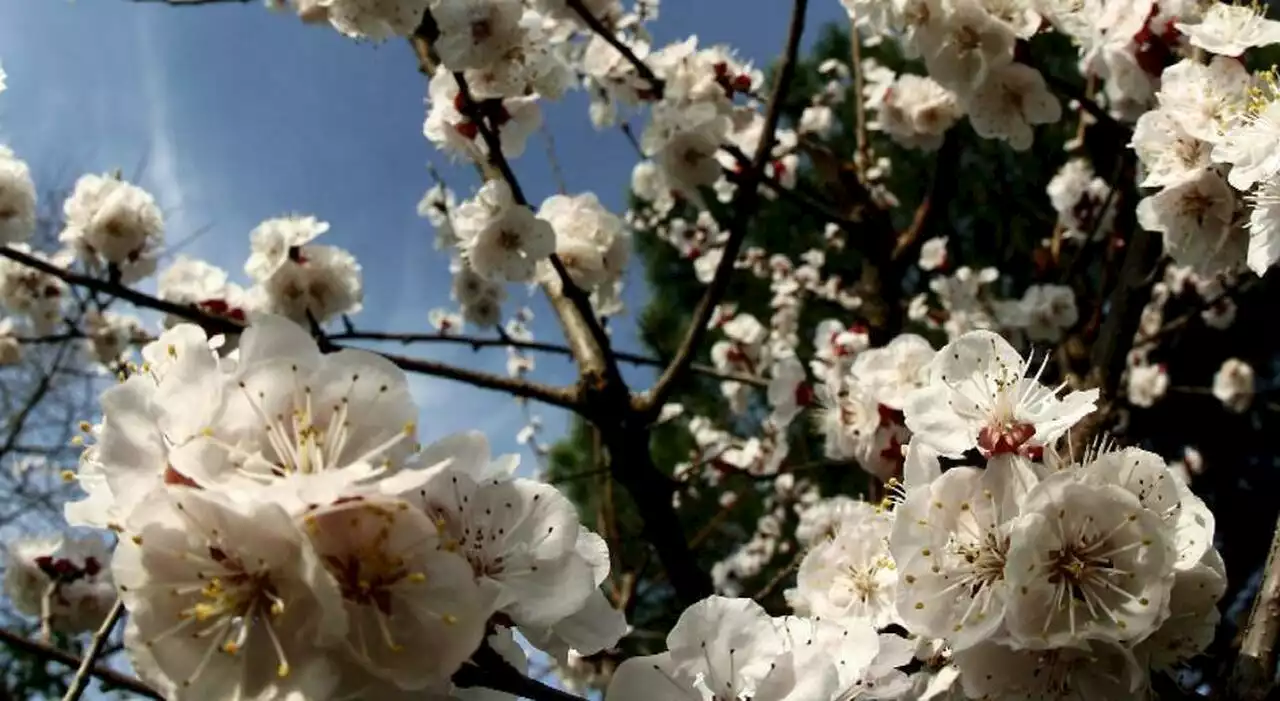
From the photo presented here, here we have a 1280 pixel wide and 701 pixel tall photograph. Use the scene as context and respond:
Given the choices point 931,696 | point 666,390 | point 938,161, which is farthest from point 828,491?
point 931,696

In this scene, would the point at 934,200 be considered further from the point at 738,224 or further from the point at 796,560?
the point at 796,560

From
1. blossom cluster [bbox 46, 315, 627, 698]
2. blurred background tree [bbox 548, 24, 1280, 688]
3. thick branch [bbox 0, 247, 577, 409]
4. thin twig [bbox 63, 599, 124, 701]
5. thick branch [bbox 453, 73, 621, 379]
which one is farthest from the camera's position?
blurred background tree [bbox 548, 24, 1280, 688]

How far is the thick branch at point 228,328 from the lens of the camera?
1795 millimetres

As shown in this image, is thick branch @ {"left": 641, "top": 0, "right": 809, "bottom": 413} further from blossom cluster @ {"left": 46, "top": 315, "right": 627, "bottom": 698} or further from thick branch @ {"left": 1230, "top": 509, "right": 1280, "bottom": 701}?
blossom cluster @ {"left": 46, "top": 315, "right": 627, "bottom": 698}

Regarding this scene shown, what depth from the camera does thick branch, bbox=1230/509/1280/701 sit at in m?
0.95

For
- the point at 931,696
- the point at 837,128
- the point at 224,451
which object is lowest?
the point at 931,696

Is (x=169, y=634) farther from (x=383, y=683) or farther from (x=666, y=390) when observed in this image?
(x=666, y=390)

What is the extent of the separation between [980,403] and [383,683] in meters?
0.63

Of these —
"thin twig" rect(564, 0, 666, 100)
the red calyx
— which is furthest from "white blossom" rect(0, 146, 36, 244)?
the red calyx

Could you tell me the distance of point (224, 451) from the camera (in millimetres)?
692

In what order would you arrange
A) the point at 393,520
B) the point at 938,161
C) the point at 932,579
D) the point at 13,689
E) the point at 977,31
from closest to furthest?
the point at 393,520 < the point at 932,579 < the point at 977,31 < the point at 938,161 < the point at 13,689

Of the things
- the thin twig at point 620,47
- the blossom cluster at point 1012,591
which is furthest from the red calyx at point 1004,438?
the thin twig at point 620,47

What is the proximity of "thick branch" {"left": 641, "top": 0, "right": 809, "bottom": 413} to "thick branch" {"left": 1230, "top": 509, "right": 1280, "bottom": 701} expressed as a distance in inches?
46.3

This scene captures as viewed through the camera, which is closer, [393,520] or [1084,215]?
[393,520]
